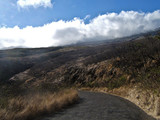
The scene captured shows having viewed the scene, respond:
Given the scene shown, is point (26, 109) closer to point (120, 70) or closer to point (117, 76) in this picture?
point (117, 76)

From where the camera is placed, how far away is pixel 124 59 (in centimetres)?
3203

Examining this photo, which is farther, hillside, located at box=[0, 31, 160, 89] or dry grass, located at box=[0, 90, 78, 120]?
hillside, located at box=[0, 31, 160, 89]

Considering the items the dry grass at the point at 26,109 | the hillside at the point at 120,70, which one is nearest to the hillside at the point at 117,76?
the hillside at the point at 120,70

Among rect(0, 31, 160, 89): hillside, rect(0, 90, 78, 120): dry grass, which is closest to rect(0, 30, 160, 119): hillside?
rect(0, 31, 160, 89): hillside

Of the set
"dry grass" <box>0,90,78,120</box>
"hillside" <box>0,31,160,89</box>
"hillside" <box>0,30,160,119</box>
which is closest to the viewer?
"dry grass" <box>0,90,78,120</box>

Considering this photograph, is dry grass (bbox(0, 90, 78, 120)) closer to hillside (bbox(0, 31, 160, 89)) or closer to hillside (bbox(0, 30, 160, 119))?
hillside (bbox(0, 30, 160, 119))

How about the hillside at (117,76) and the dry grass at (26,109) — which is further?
the hillside at (117,76)

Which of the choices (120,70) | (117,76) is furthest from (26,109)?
(120,70)

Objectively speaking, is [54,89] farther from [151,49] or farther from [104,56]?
[104,56]

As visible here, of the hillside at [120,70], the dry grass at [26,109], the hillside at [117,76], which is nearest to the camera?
the dry grass at [26,109]

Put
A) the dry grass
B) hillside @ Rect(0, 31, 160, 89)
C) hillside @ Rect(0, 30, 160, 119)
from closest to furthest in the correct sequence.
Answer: the dry grass → hillside @ Rect(0, 30, 160, 119) → hillside @ Rect(0, 31, 160, 89)

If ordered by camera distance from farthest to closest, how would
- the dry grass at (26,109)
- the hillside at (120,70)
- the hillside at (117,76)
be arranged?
the hillside at (120,70) < the hillside at (117,76) < the dry grass at (26,109)

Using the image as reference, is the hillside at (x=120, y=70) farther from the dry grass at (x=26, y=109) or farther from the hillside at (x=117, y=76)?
the dry grass at (x=26, y=109)

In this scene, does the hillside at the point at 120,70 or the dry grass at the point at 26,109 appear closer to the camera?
the dry grass at the point at 26,109
